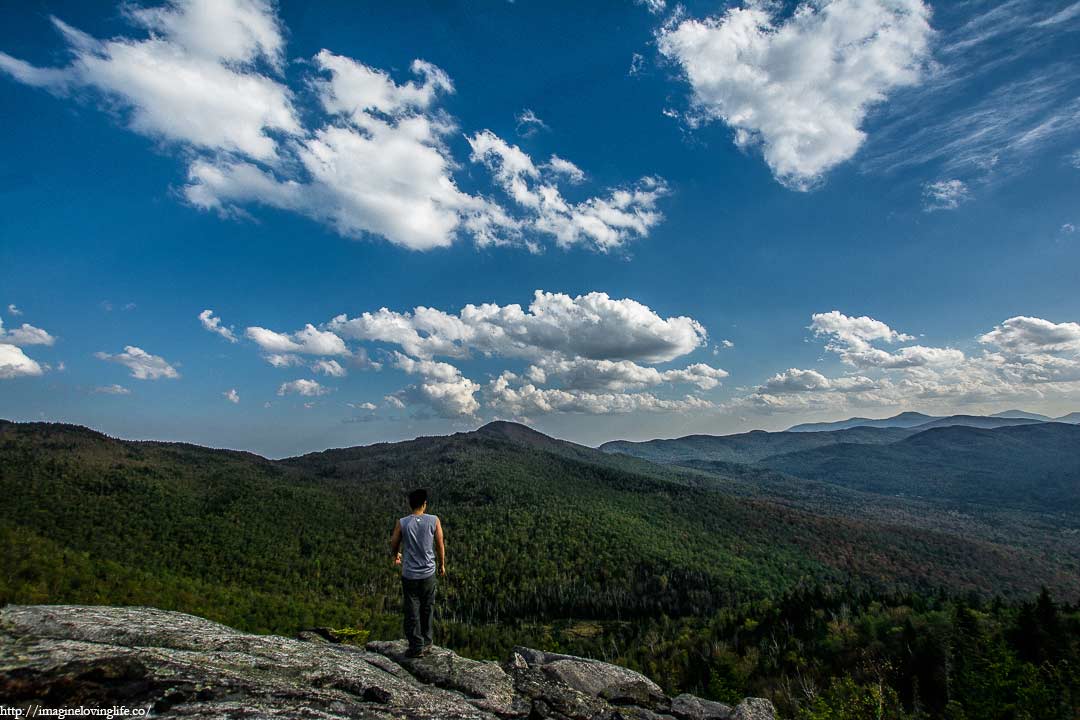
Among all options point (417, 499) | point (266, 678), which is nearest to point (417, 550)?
point (417, 499)

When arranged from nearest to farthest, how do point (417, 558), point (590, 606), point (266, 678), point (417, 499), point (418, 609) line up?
point (266, 678) → point (417, 558) → point (417, 499) → point (418, 609) → point (590, 606)

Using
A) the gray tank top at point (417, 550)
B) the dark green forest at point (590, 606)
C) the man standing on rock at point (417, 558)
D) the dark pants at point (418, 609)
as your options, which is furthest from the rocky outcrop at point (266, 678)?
the dark green forest at point (590, 606)

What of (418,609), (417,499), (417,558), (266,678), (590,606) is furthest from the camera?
(590,606)

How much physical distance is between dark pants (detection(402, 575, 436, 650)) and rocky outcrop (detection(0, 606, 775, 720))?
58 cm

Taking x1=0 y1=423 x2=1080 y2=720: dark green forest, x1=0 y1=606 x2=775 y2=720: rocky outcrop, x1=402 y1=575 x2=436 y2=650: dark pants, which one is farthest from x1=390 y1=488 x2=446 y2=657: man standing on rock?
x1=0 y1=423 x2=1080 y2=720: dark green forest

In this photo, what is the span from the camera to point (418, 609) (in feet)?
49.2

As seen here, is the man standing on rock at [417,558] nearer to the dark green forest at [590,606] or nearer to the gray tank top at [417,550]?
the gray tank top at [417,550]

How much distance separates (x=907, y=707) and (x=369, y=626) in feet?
355

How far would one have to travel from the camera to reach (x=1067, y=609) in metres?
78.5

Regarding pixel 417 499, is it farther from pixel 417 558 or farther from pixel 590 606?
pixel 590 606

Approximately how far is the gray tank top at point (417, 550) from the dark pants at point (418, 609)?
259 mm

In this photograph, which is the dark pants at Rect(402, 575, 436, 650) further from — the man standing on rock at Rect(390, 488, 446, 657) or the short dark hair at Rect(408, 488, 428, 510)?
the short dark hair at Rect(408, 488, 428, 510)

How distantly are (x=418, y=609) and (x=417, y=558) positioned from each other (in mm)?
2093

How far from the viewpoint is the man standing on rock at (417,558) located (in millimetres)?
14367
